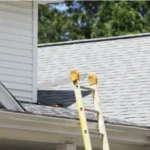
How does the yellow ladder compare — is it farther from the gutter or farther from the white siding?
the white siding

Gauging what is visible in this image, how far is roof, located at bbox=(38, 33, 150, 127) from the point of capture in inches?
474

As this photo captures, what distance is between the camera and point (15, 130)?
29.6ft

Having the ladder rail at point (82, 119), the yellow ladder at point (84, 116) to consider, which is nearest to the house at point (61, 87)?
the yellow ladder at point (84, 116)

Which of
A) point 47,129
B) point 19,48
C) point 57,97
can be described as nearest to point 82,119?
point 47,129

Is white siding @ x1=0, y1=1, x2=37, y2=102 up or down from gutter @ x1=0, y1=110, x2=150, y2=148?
up

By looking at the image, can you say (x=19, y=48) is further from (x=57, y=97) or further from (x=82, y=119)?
(x=82, y=119)

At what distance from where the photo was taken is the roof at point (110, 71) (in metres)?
12.0

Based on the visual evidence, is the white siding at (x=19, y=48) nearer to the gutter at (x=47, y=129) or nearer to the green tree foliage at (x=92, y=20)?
the gutter at (x=47, y=129)

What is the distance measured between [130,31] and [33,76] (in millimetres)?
16043

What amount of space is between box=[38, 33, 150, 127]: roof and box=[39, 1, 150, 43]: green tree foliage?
12.9 m

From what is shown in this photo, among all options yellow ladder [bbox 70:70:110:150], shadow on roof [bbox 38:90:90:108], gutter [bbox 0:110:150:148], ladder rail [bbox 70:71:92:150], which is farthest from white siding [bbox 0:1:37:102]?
ladder rail [bbox 70:71:92:150]

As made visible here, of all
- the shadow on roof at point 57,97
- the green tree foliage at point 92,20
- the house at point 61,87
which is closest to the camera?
the house at point 61,87

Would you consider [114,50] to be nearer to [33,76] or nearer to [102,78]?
[102,78]

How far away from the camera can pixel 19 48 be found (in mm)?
12352
